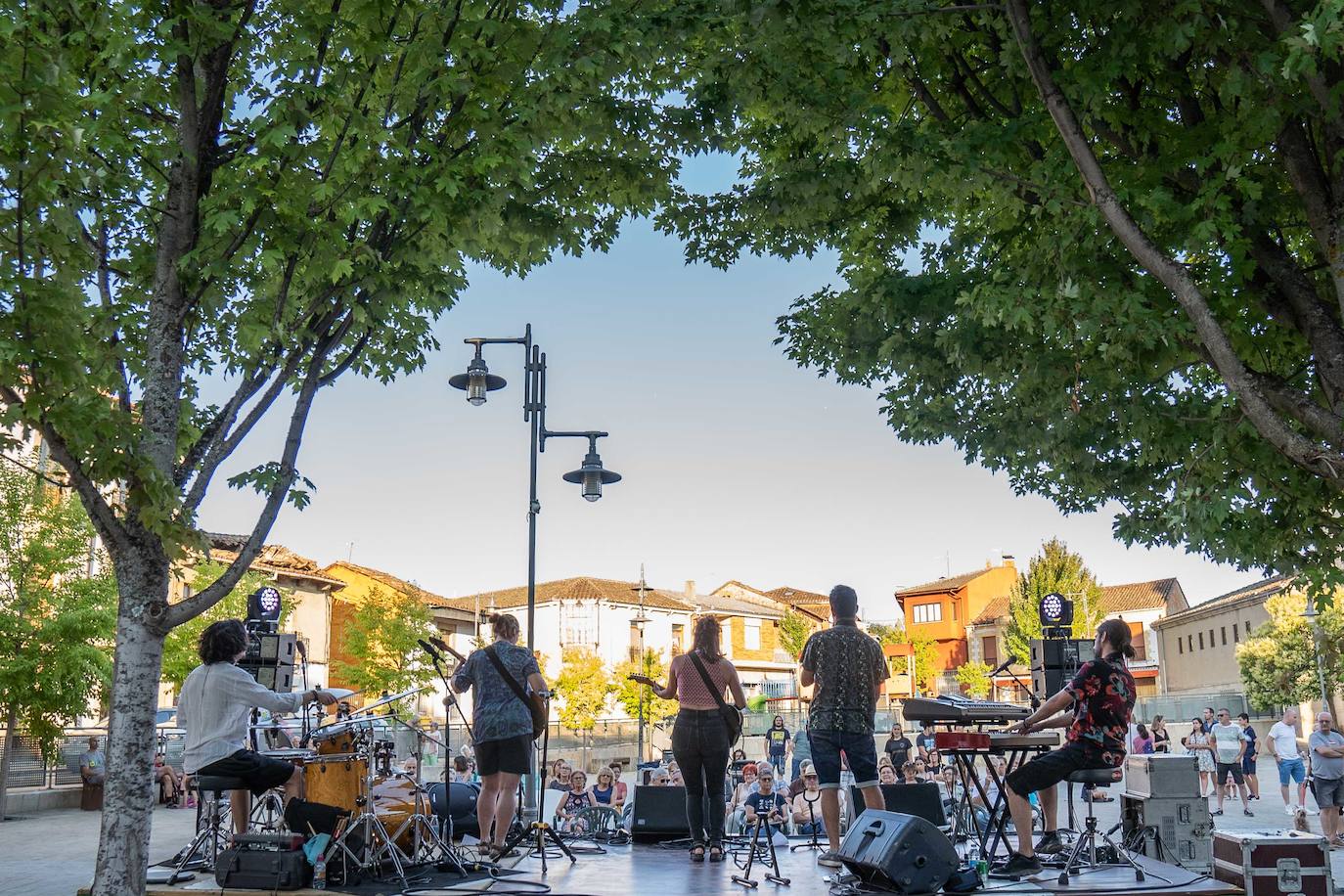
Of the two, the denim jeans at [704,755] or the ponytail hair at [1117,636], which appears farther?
the denim jeans at [704,755]

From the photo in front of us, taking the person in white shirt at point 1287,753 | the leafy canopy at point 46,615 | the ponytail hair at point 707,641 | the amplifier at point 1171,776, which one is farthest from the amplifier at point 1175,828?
the leafy canopy at point 46,615

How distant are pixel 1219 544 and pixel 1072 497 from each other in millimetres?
2420

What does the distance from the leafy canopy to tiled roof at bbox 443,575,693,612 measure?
1844 inches

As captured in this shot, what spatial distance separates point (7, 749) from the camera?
792 inches

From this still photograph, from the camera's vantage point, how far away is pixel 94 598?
21.1 m

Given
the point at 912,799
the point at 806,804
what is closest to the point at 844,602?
the point at 912,799

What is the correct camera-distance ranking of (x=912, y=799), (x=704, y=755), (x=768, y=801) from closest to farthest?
(x=704, y=755) < (x=912, y=799) < (x=768, y=801)

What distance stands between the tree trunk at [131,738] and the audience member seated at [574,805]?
6.53 metres

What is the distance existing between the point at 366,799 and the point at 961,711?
14.6ft

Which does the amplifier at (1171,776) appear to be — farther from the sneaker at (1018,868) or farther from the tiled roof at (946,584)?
the tiled roof at (946,584)

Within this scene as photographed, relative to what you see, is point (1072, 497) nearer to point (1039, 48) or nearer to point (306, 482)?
point (1039, 48)

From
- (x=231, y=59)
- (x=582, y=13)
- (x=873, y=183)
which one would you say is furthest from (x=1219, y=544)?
(x=231, y=59)

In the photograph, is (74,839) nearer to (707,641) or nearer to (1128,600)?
(707,641)

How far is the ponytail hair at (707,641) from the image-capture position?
860cm
